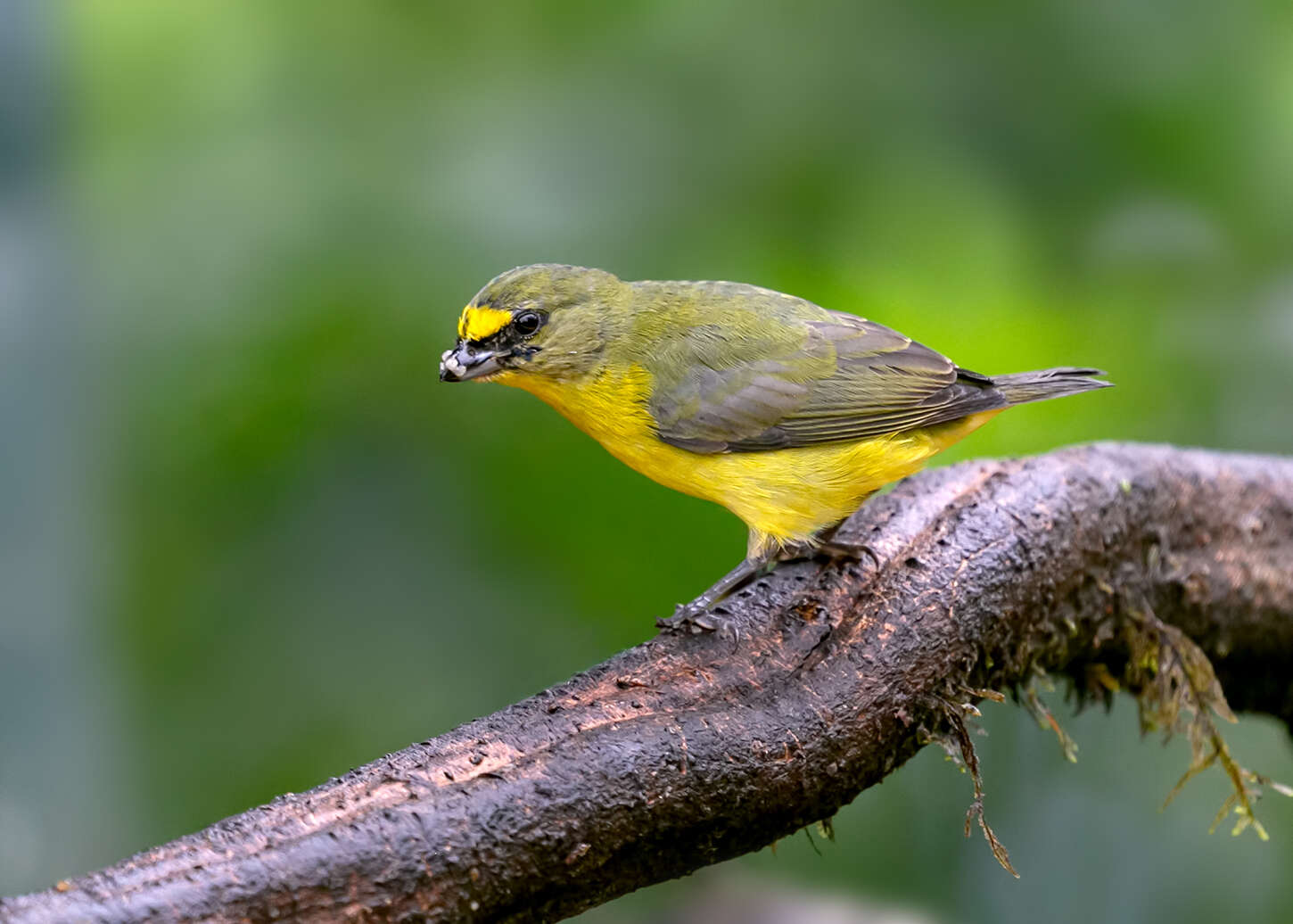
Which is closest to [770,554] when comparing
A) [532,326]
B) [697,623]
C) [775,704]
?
[697,623]

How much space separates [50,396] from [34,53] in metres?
1.19

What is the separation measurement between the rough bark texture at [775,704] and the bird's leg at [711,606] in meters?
0.04

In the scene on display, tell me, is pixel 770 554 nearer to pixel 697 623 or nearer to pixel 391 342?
pixel 697 623

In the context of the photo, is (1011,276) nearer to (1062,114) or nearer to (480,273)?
(1062,114)

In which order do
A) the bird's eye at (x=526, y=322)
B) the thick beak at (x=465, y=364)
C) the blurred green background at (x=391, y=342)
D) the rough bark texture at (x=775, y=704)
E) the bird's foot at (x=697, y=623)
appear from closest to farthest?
the rough bark texture at (x=775, y=704)
the bird's foot at (x=697, y=623)
the thick beak at (x=465, y=364)
the bird's eye at (x=526, y=322)
the blurred green background at (x=391, y=342)

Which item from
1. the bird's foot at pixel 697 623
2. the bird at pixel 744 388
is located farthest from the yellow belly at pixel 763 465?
the bird's foot at pixel 697 623

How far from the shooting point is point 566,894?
2.03 metres

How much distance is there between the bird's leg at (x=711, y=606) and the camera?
263cm

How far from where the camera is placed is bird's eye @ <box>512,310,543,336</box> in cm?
311

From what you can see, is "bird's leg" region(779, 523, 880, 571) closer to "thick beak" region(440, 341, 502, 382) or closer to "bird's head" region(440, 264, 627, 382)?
"bird's head" region(440, 264, 627, 382)

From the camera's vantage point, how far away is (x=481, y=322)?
3.05 meters

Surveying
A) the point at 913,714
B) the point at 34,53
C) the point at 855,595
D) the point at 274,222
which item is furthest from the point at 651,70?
the point at 913,714

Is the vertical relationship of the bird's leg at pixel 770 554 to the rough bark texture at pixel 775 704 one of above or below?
above

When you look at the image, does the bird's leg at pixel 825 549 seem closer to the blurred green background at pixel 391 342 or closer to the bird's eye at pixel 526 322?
the bird's eye at pixel 526 322
